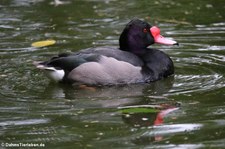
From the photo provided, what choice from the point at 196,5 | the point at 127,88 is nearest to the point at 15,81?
the point at 127,88

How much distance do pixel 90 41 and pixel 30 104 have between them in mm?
3484

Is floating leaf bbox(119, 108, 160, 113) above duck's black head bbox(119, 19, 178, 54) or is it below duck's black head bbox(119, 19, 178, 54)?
below

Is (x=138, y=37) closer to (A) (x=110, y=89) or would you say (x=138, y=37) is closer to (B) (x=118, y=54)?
(B) (x=118, y=54)

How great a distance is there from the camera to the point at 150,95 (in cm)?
855

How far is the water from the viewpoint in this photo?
22.4ft

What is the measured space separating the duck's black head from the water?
0.60m

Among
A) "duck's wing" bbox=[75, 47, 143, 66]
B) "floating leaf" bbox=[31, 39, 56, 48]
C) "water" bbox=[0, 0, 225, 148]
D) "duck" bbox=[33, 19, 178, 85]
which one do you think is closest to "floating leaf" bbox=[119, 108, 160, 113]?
"water" bbox=[0, 0, 225, 148]

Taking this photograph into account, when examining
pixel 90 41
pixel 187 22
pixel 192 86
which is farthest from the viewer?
pixel 187 22

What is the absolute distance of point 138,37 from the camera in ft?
31.9

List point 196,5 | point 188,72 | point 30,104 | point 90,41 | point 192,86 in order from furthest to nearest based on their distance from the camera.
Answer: point 196,5 → point 90,41 → point 188,72 → point 192,86 → point 30,104

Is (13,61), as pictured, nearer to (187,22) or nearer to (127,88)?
(127,88)

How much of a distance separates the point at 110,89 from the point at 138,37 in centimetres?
112

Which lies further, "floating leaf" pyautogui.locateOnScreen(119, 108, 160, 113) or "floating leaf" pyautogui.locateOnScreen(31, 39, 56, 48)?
"floating leaf" pyautogui.locateOnScreen(31, 39, 56, 48)

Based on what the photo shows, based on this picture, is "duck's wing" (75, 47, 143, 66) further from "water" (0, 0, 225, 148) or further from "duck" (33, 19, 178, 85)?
"water" (0, 0, 225, 148)
